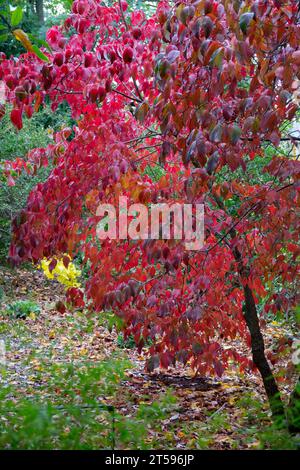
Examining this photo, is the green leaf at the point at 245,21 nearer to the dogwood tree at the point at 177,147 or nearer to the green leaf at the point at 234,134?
the dogwood tree at the point at 177,147

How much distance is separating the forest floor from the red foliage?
1.22ft

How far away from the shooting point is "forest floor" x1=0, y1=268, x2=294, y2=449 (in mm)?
2399


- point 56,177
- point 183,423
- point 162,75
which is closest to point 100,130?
point 56,177

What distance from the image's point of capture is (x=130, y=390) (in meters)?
4.49

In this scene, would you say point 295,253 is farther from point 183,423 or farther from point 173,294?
point 183,423

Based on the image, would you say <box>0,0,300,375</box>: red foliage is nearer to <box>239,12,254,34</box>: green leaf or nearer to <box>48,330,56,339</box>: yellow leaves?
<box>239,12,254,34</box>: green leaf

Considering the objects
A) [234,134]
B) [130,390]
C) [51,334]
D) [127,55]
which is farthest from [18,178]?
[234,134]

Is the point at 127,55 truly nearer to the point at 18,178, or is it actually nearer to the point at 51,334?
the point at 51,334

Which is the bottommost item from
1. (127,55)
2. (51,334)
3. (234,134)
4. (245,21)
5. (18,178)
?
(51,334)

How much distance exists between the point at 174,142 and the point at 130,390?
217 centimetres

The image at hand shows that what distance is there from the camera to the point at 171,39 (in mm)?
2871

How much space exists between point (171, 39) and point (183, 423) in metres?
2.16

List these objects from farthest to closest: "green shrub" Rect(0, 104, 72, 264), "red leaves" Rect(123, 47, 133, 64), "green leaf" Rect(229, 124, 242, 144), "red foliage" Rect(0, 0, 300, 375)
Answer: "green shrub" Rect(0, 104, 72, 264)
"red leaves" Rect(123, 47, 133, 64)
"red foliage" Rect(0, 0, 300, 375)
"green leaf" Rect(229, 124, 242, 144)

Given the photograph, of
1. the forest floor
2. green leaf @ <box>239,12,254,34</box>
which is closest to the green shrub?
the forest floor
